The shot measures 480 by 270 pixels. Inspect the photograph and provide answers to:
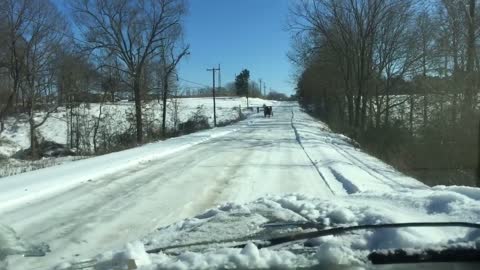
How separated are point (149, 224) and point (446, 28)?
25730mm

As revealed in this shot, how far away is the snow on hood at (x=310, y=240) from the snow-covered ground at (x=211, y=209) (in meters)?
0.01

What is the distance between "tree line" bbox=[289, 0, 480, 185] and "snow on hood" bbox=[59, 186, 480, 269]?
11261 mm

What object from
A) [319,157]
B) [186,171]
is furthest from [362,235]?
[319,157]

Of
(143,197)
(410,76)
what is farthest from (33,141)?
(143,197)

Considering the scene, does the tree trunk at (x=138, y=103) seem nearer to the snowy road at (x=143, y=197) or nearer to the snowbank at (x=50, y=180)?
the snowbank at (x=50, y=180)

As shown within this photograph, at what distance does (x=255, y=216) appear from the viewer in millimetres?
6871

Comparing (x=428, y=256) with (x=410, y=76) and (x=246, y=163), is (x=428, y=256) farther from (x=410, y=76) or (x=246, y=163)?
(x=410, y=76)

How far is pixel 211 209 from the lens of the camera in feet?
26.3

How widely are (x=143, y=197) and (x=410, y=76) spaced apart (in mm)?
31073

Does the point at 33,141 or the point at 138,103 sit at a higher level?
the point at 138,103

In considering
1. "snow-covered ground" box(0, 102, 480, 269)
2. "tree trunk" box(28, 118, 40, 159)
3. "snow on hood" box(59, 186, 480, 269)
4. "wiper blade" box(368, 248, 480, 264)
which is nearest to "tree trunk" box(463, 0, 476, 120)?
"snow-covered ground" box(0, 102, 480, 269)

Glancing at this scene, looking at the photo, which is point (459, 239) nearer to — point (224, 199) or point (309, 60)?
point (224, 199)

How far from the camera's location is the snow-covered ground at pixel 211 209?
4562 millimetres

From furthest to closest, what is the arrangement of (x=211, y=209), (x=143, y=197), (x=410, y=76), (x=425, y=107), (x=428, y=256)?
1. (x=410, y=76)
2. (x=425, y=107)
3. (x=143, y=197)
4. (x=211, y=209)
5. (x=428, y=256)
